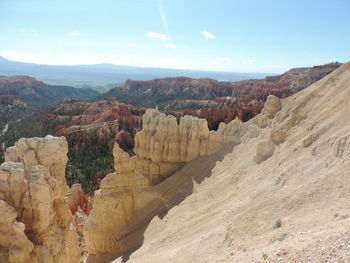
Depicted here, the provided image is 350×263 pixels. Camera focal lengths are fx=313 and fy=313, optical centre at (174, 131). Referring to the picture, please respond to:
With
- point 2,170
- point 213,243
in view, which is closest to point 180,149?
point 213,243

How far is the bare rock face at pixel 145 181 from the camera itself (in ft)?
73.7

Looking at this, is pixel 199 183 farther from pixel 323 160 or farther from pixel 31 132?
pixel 31 132

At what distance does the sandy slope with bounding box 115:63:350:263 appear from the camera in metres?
8.96

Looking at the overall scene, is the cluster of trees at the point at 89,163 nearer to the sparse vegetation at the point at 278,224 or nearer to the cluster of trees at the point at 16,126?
the cluster of trees at the point at 16,126

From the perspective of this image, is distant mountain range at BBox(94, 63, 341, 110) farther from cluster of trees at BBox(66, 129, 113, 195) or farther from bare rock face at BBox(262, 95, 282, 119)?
bare rock face at BBox(262, 95, 282, 119)

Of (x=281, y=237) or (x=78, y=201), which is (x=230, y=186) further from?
(x=78, y=201)

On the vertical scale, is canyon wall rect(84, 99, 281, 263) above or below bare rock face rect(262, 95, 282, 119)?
below

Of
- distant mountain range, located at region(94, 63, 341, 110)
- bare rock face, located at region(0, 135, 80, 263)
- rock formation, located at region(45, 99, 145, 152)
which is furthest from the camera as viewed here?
distant mountain range, located at region(94, 63, 341, 110)

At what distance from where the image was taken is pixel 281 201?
12805 mm

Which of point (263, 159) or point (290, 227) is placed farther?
point (263, 159)

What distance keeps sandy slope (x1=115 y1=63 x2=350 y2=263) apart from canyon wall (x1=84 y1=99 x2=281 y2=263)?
1236 mm

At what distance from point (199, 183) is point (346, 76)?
41.2 ft

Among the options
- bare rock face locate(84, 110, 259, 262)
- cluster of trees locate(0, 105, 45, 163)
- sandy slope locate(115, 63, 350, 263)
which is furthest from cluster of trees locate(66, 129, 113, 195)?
sandy slope locate(115, 63, 350, 263)

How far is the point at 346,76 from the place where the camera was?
2080 cm
